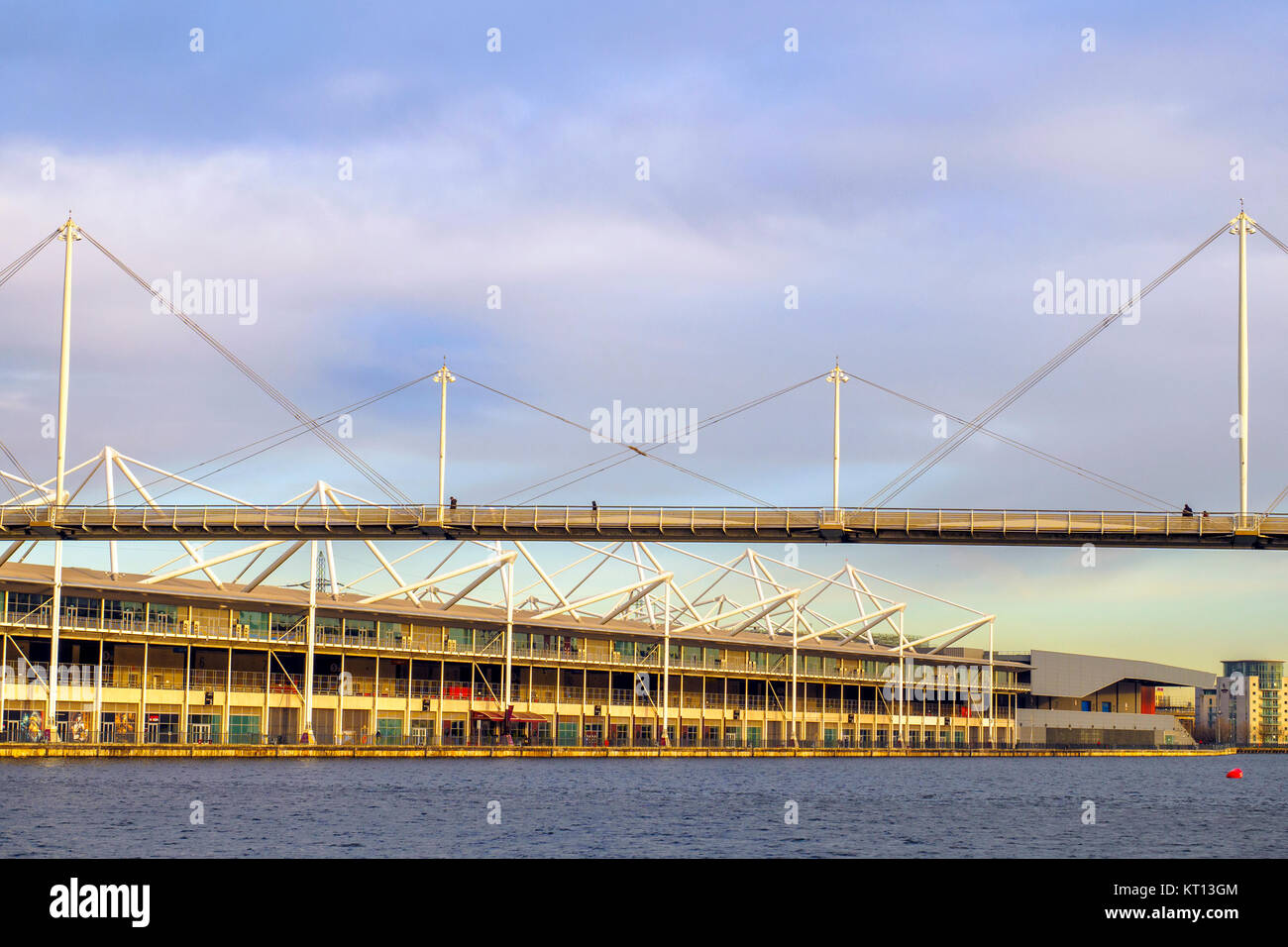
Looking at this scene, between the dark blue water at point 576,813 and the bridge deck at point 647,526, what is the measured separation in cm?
1207

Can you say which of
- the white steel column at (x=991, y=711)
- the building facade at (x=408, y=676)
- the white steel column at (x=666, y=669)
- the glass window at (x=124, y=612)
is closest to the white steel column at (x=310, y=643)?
the building facade at (x=408, y=676)

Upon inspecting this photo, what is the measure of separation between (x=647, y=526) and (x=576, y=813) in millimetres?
20334

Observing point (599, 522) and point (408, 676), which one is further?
point (408, 676)

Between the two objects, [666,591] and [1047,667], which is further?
[1047,667]

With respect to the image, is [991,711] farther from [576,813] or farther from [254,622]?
[576,813]

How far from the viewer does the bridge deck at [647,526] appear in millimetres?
68875

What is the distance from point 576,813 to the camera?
187 ft

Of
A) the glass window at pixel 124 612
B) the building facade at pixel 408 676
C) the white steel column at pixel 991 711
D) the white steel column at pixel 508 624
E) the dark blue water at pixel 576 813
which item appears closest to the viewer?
the dark blue water at pixel 576 813

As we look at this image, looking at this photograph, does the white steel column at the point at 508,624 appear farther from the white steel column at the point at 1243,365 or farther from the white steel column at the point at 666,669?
the white steel column at the point at 1243,365

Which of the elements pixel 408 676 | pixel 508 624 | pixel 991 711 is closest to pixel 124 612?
pixel 408 676
